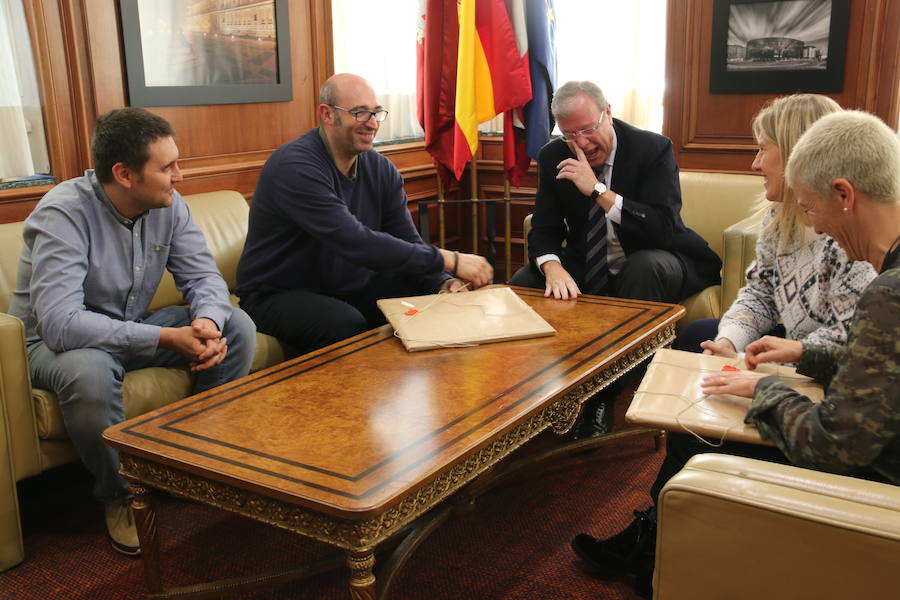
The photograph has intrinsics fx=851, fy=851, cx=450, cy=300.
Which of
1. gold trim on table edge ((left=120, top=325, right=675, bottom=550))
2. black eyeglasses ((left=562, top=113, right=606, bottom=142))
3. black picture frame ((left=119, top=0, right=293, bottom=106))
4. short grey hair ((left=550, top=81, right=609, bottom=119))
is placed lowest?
gold trim on table edge ((left=120, top=325, right=675, bottom=550))

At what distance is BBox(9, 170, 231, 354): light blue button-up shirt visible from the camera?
234 centimetres

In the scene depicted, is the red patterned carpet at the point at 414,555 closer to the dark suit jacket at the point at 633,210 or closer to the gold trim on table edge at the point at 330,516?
the gold trim on table edge at the point at 330,516

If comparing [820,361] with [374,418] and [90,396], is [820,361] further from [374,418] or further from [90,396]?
[90,396]

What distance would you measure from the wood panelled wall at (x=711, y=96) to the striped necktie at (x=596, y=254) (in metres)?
1.30

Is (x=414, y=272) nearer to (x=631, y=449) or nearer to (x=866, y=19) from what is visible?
(x=631, y=449)

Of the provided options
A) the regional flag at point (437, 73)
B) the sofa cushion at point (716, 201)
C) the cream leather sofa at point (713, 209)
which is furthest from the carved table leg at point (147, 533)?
the regional flag at point (437, 73)

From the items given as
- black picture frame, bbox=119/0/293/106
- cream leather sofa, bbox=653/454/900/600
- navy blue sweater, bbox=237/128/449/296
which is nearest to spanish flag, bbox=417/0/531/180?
black picture frame, bbox=119/0/293/106

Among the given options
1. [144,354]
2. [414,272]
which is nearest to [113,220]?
[144,354]

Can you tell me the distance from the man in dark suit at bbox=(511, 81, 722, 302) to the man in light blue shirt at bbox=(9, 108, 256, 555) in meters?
1.22

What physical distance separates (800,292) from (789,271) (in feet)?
0.24

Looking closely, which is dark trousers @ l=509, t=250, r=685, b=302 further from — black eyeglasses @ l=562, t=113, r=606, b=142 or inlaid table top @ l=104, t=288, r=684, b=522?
inlaid table top @ l=104, t=288, r=684, b=522

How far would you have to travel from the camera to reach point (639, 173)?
128 inches

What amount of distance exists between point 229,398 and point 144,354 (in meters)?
0.56

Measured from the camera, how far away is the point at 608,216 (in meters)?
3.14
